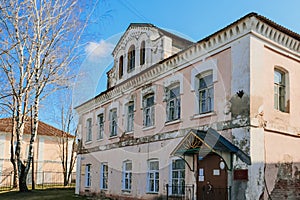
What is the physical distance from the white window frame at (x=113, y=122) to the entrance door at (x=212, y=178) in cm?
742

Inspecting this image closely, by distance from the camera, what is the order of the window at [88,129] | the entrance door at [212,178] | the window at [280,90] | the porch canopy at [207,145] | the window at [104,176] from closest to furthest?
the porch canopy at [207,145]
the entrance door at [212,178]
the window at [280,90]
the window at [104,176]
the window at [88,129]

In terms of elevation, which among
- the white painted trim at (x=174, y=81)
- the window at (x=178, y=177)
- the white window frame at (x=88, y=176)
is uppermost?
the white painted trim at (x=174, y=81)

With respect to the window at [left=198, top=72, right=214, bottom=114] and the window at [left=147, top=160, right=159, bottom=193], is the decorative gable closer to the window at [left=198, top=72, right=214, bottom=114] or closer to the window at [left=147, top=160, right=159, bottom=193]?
the window at [left=198, top=72, right=214, bottom=114]

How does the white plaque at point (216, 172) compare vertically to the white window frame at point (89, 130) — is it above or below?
below

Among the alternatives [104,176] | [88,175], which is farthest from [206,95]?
[88,175]

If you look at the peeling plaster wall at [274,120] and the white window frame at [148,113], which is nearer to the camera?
the peeling plaster wall at [274,120]

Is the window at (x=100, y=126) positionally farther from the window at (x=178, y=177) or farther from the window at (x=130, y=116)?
the window at (x=178, y=177)

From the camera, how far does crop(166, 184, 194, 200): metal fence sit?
12195 mm

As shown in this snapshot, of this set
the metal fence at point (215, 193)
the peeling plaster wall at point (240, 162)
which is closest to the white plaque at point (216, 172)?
the metal fence at point (215, 193)

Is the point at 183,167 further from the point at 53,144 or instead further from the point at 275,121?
the point at 53,144

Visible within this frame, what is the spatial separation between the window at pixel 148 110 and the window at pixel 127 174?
237 centimetres

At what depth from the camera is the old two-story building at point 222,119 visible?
10391mm

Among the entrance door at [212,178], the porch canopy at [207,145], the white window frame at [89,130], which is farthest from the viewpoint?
the white window frame at [89,130]

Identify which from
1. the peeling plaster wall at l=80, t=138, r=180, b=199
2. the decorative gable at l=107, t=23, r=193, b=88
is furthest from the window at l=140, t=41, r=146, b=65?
the peeling plaster wall at l=80, t=138, r=180, b=199
